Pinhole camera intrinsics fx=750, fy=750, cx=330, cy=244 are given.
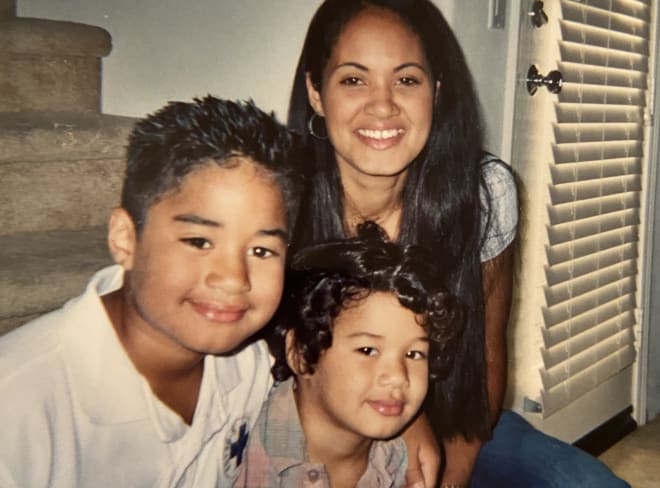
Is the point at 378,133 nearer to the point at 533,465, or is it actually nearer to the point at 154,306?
the point at 154,306

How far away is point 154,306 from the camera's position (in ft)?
1.45

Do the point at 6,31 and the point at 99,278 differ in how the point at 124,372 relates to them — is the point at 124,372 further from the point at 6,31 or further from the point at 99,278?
the point at 6,31

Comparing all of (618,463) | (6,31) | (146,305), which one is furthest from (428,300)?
(618,463)

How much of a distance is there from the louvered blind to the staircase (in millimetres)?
576

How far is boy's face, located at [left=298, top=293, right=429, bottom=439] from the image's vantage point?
543mm

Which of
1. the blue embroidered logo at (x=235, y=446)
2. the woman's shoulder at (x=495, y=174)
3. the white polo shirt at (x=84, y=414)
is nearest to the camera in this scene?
the white polo shirt at (x=84, y=414)

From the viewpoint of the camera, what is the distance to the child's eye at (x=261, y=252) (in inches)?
17.3

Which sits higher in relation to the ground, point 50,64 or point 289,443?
point 50,64

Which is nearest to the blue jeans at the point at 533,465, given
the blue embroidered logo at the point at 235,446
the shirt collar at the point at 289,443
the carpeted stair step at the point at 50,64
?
the shirt collar at the point at 289,443

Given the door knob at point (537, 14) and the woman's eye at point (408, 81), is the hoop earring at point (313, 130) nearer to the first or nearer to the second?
the woman's eye at point (408, 81)

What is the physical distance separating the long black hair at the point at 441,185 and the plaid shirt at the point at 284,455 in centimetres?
8

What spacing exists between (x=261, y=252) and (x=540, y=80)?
1.41 feet

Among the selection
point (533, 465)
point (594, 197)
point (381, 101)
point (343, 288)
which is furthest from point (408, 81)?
point (594, 197)

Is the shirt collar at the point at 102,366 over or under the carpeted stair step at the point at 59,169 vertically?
under
